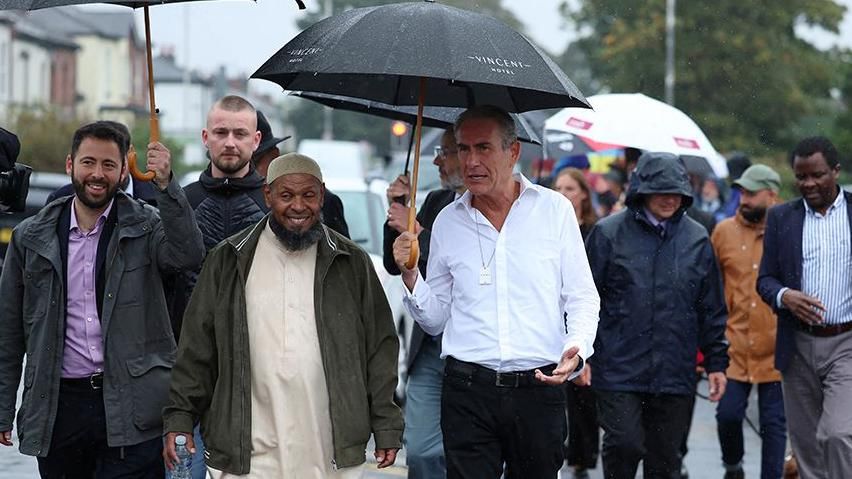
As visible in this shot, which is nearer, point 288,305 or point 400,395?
point 288,305

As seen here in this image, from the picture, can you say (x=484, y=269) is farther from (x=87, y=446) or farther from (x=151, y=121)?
(x=87, y=446)

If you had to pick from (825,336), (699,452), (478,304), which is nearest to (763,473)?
(825,336)

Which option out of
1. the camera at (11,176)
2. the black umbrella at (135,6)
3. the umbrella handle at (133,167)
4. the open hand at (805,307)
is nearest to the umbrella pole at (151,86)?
the black umbrella at (135,6)

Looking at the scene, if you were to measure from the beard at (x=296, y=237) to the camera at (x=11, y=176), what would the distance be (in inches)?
45.7

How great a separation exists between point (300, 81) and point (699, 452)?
630 centimetres

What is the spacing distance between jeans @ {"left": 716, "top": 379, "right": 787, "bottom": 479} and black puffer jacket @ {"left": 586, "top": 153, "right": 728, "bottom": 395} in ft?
4.68

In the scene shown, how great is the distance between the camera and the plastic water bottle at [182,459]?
20.1ft

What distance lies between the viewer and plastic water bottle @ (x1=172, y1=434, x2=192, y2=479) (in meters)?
6.12

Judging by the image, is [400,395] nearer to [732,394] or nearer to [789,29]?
[732,394]

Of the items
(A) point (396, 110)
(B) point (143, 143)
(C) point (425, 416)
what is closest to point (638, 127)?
(A) point (396, 110)

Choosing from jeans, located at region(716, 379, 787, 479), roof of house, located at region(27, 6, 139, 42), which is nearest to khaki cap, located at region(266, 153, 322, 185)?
jeans, located at region(716, 379, 787, 479)

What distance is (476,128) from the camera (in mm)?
6609

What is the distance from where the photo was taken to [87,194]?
646 centimetres

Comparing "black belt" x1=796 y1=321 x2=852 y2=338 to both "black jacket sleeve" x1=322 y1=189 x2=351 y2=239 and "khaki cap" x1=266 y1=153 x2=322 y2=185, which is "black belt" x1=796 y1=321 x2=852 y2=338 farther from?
"khaki cap" x1=266 y1=153 x2=322 y2=185
